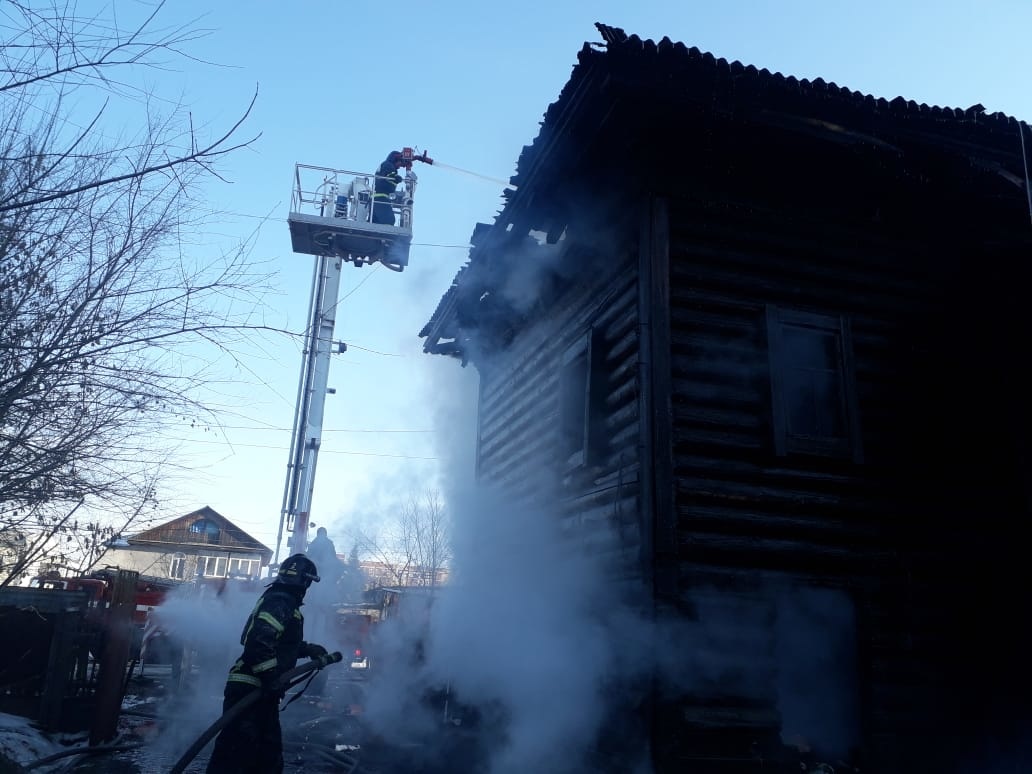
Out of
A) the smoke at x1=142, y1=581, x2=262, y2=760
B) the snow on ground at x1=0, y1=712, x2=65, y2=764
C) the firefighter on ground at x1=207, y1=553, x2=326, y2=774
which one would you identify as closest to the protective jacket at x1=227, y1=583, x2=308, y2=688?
the firefighter on ground at x1=207, y1=553, x2=326, y2=774

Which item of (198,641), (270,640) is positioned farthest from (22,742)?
(198,641)

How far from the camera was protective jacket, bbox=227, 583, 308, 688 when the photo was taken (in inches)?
226

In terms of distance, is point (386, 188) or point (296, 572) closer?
point (296, 572)

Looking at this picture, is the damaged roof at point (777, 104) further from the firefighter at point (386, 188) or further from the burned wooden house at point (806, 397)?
the firefighter at point (386, 188)

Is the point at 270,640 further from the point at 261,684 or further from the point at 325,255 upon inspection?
the point at 325,255

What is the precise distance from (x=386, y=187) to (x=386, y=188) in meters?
0.02

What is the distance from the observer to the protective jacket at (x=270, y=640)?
226 inches

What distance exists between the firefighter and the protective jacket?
10765 mm

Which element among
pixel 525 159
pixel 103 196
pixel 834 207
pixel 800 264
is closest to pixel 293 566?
pixel 103 196

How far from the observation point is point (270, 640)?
586 cm

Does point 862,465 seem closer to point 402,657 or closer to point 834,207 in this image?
point 834,207

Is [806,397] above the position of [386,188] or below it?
below

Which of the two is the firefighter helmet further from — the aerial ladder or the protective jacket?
the aerial ladder

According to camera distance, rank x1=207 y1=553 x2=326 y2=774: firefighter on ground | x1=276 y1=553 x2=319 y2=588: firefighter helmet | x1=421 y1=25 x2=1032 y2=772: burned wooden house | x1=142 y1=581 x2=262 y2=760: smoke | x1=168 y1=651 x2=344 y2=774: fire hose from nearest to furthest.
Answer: x1=168 y1=651 x2=344 y2=774: fire hose
x1=207 y1=553 x2=326 y2=774: firefighter on ground
x1=421 y1=25 x2=1032 y2=772: burned wooden house
x1=276 y1=553 x2=319 y2=588: firefighter helmet
x1=142 y1=581 x2=262 y2=760: smoke
